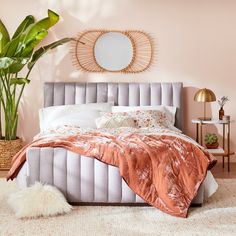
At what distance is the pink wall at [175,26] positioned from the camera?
6.68m

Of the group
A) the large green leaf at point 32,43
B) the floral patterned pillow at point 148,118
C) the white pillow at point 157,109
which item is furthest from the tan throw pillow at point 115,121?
the large green leaf at point 32,43

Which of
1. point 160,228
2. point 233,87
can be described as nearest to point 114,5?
point 233,87

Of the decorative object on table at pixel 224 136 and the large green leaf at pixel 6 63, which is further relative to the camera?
the decorative object on table at pixel 224 136

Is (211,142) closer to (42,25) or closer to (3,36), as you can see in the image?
(42,25)

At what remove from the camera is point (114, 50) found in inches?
267

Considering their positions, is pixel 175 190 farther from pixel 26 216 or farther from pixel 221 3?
pixel 221 3

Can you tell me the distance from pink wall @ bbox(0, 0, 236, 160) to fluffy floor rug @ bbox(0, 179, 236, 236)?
239cm

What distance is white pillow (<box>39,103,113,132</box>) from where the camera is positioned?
610 centimetres

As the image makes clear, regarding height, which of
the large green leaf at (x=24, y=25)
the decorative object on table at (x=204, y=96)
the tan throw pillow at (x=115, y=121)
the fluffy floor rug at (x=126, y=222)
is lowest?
the fluffy floor rug at (x=126, y=222)

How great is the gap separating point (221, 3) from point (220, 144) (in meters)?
1.77

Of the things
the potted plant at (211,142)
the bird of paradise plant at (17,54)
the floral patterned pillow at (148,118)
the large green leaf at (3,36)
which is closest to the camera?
the floral patterned pillow at (148,118)

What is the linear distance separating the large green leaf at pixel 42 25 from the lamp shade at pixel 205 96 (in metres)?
1.91

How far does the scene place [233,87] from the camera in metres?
6.73

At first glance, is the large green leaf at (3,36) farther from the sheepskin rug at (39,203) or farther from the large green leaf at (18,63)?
the sheepskin rug at (39,203)
